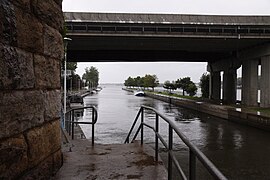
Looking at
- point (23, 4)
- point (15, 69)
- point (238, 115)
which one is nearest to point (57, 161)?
point (15, 69)

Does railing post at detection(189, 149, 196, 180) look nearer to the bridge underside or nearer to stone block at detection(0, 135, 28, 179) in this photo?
stone block at detection(0, 135, 28, 179)

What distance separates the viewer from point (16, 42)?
9.79 ft

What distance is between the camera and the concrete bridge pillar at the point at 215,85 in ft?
167

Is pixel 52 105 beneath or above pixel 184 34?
beneath

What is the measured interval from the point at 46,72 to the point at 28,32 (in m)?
0.67

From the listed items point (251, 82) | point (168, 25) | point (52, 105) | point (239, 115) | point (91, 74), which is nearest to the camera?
point (52, 105)

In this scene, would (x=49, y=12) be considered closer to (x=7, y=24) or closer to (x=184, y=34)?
(x=7, y=24)

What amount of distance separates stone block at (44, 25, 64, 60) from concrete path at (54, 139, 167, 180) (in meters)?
1.62

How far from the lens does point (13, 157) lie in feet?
9.46

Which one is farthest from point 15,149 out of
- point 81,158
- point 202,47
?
point 202,47

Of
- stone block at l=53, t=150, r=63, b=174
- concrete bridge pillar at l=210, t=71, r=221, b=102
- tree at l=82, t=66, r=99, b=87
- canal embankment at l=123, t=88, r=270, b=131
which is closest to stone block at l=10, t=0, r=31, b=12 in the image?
stone block at l=53, t=150, r=63, b=174

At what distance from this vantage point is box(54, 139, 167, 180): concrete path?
14.8 feet

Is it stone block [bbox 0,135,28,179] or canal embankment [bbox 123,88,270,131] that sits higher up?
stone block [bbox 0,135,28,179]

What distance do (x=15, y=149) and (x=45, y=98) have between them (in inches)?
37.4
